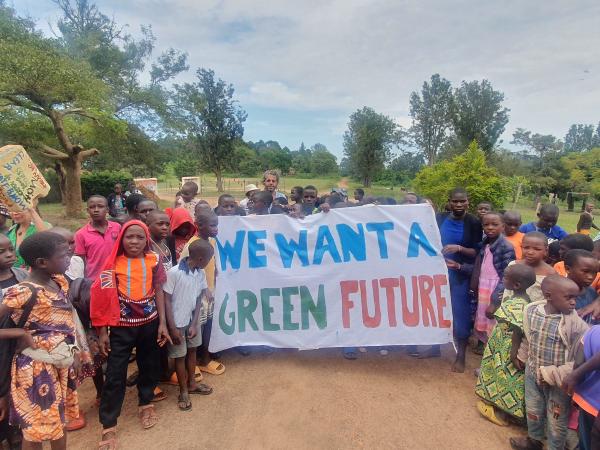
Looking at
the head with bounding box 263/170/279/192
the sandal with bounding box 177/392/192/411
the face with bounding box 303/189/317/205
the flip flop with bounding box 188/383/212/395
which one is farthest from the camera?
the face with bounding box 303/189/317/205

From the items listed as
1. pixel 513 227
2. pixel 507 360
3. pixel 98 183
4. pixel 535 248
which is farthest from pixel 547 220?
pixel 98 183

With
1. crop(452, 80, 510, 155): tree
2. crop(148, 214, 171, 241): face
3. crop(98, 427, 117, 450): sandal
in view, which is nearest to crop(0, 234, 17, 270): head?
crop(148, 214, 171, 241): face

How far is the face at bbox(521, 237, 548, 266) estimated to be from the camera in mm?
2949

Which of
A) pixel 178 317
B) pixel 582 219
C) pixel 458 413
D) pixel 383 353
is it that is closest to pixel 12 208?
pixel 178 317

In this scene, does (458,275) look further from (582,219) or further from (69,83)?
(69,83)

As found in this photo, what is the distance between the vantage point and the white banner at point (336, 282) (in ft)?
11.9

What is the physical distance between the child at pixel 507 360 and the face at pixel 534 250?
18cm

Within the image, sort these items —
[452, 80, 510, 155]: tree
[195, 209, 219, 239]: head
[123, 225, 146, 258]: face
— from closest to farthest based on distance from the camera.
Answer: [123, 225, 146, 258]: face
[195, 209, 219, 239]: head
[452, 80, 510, 155]: tree

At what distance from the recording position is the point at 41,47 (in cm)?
1083

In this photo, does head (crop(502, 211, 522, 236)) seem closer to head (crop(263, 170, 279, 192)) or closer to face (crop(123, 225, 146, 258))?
head (crop(263, 170, 279, 192))

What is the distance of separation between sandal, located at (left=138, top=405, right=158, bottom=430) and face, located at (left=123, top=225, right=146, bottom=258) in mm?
1363

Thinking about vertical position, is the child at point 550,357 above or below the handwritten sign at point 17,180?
below

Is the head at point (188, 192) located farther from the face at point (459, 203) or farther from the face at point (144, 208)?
the face at point (459, 203)

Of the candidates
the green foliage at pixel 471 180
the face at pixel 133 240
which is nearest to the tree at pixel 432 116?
the green foliage at pixel 471 180
